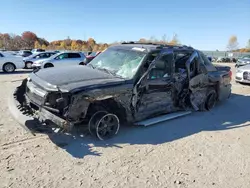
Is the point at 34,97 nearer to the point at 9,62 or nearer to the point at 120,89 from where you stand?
the point at 120,89

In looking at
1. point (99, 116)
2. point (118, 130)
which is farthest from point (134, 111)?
point (99, 116)

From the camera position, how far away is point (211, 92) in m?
7.08

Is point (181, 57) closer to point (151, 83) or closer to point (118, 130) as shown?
point (151, 83)

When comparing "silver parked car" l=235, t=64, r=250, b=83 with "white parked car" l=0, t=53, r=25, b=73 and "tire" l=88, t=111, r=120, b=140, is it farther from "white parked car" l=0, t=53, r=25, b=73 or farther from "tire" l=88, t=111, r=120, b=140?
"white parked car" l=0, t=53, r=25, b=73

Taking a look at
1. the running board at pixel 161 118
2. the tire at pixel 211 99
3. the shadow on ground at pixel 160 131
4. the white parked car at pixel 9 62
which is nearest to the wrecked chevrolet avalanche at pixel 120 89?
the running board at pixel 161 118

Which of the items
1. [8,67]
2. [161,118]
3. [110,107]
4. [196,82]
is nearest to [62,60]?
[8,67]

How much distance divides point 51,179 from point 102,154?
100 centimetres

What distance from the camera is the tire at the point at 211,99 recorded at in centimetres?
708

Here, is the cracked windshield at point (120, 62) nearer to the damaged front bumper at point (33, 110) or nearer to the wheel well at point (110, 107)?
the wheel well at point (110, 107)

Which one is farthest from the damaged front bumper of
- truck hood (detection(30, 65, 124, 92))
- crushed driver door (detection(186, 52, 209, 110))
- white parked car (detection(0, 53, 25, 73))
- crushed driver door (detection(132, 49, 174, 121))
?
white parked car (detection(0, 53, 25, 73))

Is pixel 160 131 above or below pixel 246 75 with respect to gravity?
below

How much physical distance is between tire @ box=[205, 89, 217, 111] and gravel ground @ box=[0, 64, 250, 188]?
1.50m

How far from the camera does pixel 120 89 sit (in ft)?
15.3

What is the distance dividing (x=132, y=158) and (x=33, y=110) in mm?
2071
